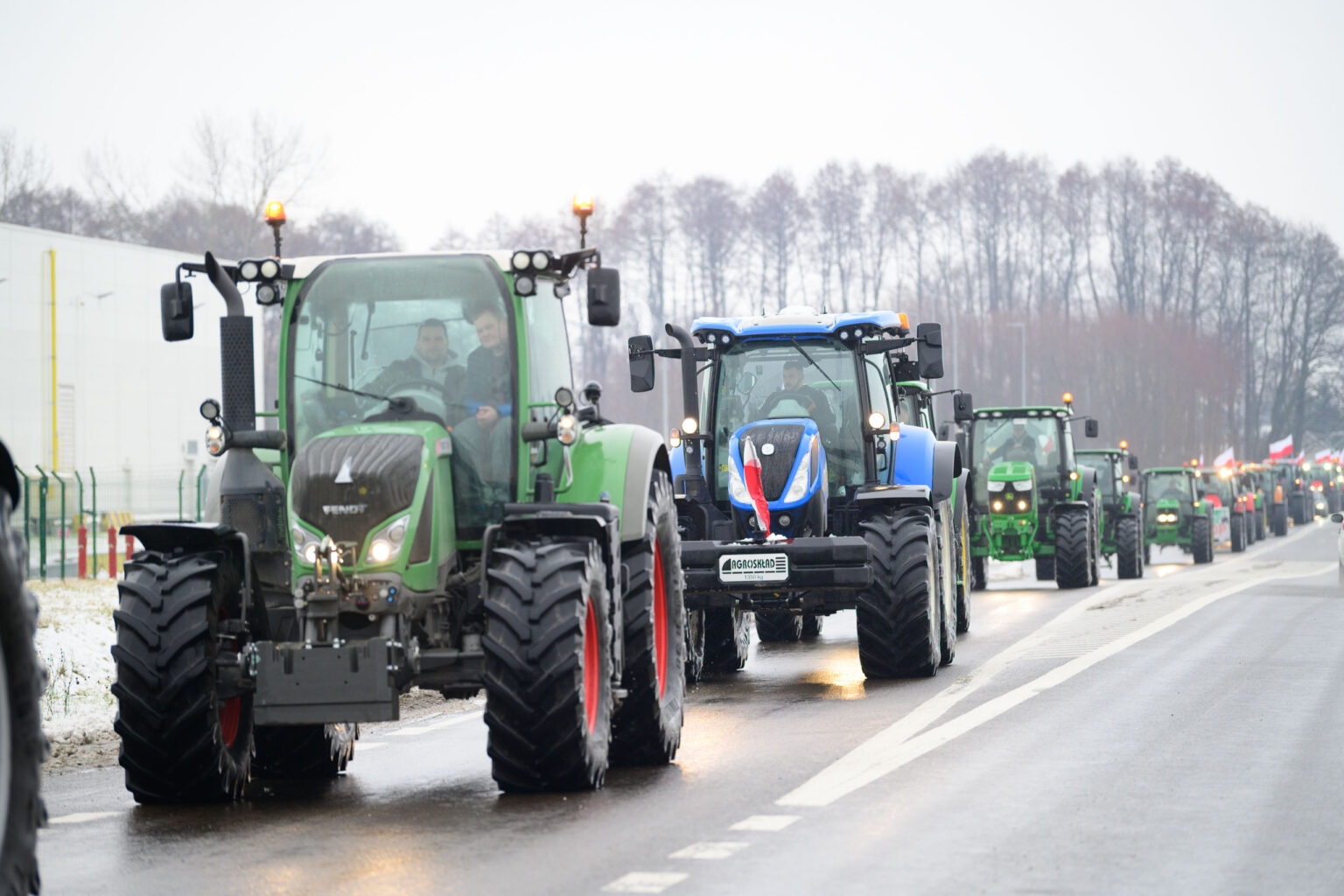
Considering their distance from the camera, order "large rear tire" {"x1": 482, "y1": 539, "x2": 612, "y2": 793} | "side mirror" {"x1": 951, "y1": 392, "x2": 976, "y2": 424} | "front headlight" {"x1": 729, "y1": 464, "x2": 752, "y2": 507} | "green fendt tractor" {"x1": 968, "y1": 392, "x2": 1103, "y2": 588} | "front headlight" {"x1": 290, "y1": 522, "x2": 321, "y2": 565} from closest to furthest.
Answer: "large rear tire" {"x1": 482, "y1": 539, "x2": 612, "y2": 793}
"front headlight" {"x1": 290, "y1": 522, "x2": 321, "y2": 565}
"front headlight" {"x1": 729, "y1": 464, "x2": 752, "y2": 507}
"side mirror" {"x1": 951, "y1": 392, "x2": 976, "y2": 424}
"green fendt tractor" {"x1": 968, "y1": 392, "x2": 1103, "y2": 588}

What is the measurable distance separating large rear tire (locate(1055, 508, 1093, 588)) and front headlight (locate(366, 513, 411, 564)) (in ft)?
70.1

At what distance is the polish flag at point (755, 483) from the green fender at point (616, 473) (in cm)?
438

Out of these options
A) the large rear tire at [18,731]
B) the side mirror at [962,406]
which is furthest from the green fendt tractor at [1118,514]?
the large rear tire at [18,731]

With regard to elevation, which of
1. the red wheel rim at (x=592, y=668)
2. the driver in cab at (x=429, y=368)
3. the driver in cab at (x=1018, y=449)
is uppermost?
the driver in cab at (x=429, y=368)

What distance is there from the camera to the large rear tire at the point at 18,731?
205 inches

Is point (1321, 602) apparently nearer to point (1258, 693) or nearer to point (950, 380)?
point (1258, 693)

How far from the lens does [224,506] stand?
947cm

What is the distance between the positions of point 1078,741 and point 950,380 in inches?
3042

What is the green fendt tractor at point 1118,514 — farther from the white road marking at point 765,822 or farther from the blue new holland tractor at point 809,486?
the white road marking at point 765,822

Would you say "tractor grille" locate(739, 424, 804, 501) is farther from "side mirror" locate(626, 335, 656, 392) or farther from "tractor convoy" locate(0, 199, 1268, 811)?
"tractor convoy" locate(0, 199, 1268, 811)

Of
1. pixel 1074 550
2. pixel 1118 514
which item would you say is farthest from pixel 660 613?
pixel 1118 514

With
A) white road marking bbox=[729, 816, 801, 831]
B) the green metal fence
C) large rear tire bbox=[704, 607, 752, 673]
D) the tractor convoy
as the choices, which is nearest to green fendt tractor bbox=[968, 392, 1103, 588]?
the green metal fence

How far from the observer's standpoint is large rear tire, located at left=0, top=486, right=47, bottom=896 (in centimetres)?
521

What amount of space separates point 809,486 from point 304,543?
6.70 metres
